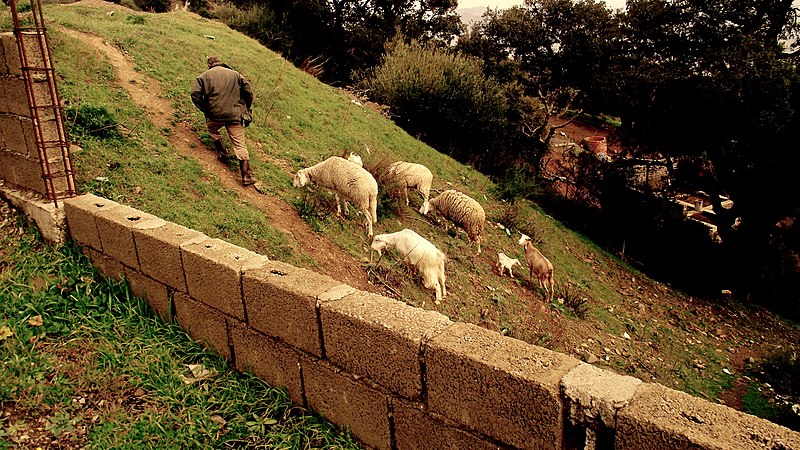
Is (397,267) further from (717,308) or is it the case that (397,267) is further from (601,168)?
(601,168)

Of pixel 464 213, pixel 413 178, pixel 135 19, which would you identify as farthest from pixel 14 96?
pixel 135 19

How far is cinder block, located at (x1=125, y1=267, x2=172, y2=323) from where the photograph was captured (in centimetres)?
412

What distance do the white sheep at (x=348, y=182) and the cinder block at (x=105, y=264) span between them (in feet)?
13.7

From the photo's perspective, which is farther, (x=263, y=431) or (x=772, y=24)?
(x=772, y=24)

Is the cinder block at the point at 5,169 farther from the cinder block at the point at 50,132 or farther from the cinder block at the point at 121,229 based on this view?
the cinder block at the point at 121,229

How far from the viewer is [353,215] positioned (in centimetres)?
880

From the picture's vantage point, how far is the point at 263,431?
10.7ft

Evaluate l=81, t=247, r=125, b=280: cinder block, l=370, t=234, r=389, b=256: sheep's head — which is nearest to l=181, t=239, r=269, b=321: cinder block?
l=81, t=247, r=125, b=280: cinder block

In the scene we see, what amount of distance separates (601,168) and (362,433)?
670 inches

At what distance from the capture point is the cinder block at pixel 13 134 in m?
4.94

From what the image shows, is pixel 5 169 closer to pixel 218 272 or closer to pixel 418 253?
pixel 218 272

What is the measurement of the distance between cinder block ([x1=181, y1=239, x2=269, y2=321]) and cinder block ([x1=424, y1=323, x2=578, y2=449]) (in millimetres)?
1581

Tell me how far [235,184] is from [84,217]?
135 inches

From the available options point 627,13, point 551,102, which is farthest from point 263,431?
point 551,102
